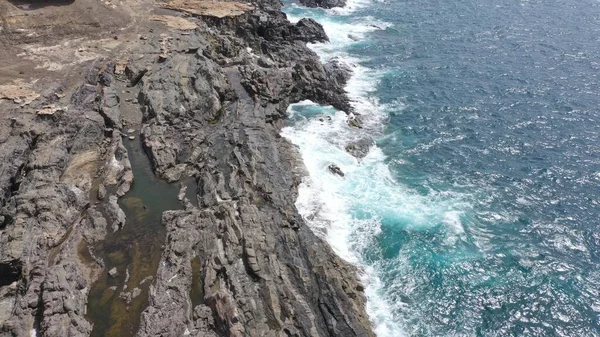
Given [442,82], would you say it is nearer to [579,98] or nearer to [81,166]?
[579,98]

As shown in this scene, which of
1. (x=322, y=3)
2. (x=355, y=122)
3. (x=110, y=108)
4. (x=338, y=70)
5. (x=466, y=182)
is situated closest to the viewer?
(x=110, y=108)

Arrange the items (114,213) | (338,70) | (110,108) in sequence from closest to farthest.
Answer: (114,213) → (110,108) → (338,70)

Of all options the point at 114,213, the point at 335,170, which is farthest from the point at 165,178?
the point at 335,170

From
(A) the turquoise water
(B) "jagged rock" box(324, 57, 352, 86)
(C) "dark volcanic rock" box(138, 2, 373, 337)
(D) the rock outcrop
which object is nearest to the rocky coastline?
(C) "dark volcanic rock" box(138, 2, 373, 337)

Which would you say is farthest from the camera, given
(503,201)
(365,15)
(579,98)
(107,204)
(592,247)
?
(365,15)

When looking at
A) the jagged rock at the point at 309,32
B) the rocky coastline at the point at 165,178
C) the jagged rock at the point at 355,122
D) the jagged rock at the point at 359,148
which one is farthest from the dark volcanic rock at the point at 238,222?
the jagged rock at the point at 309,32

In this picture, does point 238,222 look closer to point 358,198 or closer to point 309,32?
point 358,198

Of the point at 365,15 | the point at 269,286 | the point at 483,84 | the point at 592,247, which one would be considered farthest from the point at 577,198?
the point at 365,15
